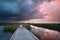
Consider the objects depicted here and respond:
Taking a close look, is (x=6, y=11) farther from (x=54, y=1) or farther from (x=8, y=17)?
(x=54, y=1)

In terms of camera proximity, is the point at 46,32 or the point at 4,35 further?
the point at 46,32

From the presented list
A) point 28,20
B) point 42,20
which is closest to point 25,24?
point 28,20

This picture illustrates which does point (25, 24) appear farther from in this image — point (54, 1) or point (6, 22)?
point (54, 1)

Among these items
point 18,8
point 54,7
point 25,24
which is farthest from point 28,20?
point 54,7

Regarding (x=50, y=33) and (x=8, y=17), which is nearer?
(x=8, y=17)

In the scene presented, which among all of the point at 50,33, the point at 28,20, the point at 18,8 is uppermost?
the point at 18,8

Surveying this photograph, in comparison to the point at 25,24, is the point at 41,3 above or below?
above

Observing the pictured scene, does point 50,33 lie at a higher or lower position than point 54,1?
lower

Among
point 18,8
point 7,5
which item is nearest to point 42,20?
point 18,8
